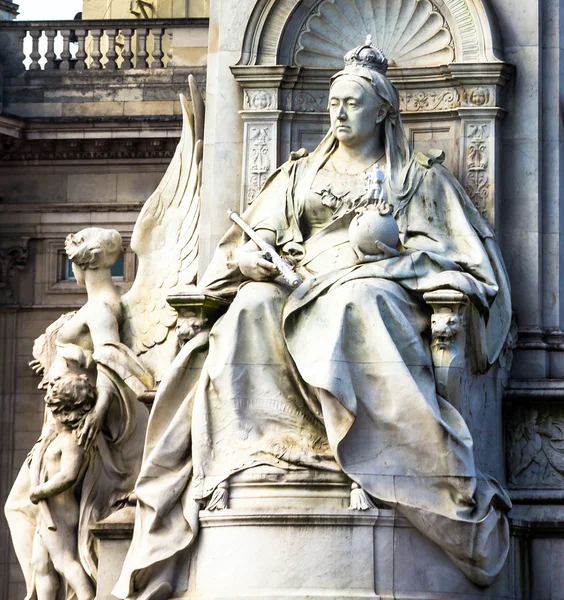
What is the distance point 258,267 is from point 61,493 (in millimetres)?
2886

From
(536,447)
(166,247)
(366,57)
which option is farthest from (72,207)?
(536,447)

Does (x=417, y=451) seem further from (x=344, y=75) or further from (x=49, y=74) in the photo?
(x=49, y=74)

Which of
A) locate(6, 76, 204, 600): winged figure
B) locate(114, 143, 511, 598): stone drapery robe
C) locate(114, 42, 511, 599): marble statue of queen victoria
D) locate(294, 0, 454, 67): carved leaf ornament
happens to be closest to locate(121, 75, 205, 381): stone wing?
locate(6, 76, 204, 600): winged figure

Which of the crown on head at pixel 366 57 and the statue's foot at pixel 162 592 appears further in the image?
the crown on head at pixel 366 57

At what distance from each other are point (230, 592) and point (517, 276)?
135 inches

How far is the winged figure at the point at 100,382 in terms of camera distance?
23.2m

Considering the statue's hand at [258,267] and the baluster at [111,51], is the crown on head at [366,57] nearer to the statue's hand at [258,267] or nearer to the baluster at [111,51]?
the statue's hand at [258,267]

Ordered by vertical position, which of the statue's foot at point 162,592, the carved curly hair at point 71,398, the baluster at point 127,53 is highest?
the baluster at point 127,53

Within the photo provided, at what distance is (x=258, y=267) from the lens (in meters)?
21.4

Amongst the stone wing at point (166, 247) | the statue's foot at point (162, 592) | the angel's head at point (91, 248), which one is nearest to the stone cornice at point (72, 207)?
the angel's head at point (91, 248)

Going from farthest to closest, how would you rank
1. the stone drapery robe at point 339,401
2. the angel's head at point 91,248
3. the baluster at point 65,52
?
the baluster at point 65,52 → the angel's head at point 91,248 → the stone drapery robe at point 339,401

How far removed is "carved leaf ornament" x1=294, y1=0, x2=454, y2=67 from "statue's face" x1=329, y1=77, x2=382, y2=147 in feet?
4.38

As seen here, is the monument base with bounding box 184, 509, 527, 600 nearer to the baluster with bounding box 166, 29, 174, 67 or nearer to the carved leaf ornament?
the carved leaf ornament

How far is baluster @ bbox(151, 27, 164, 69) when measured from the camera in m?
32.9
